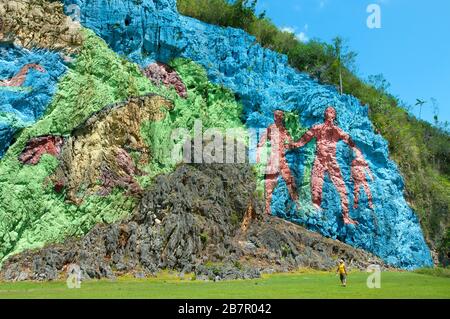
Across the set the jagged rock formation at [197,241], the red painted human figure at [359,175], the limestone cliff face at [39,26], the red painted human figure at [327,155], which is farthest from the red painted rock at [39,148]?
the red painted human figure at [359,175]

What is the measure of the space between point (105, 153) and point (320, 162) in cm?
1805

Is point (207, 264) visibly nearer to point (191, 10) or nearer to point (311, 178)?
point (311, 178)

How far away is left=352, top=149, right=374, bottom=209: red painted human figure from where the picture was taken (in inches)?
1570

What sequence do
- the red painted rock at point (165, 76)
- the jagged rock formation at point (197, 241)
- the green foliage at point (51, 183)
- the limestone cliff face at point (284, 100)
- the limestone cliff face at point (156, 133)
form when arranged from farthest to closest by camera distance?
1. the limestone cliff face at point (284, 100)
2. the red painted rock at point (165, 76)
3. the limestone cliff face at point (156, 133)
4. the green foliage at point (51, 183)
5. the jagged rock formation at point (197, 241)

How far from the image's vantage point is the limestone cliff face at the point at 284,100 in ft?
126

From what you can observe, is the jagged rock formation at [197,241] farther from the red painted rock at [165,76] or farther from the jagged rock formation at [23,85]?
the jagged rock formation at [23,85]

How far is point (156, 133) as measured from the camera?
115 feet

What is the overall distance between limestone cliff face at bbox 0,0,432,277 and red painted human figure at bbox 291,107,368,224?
100 mm

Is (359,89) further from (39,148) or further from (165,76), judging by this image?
(39,148)

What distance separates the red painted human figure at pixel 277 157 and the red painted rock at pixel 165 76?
8.17 m

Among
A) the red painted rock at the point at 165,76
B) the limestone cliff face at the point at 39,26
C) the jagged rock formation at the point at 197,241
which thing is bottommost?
the jagged rock formation at the point at 197,241

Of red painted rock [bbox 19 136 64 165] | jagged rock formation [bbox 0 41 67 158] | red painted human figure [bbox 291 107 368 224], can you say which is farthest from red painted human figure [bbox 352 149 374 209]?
jagged rock formation [bbox 0 41 67 158]

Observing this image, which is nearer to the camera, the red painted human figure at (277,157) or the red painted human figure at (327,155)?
the red painted human figure at (277,157)

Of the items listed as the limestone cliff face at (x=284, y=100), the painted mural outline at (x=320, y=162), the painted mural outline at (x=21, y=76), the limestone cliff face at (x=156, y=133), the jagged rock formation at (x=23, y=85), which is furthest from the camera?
the painted mural outline at (x=320, y=162)
